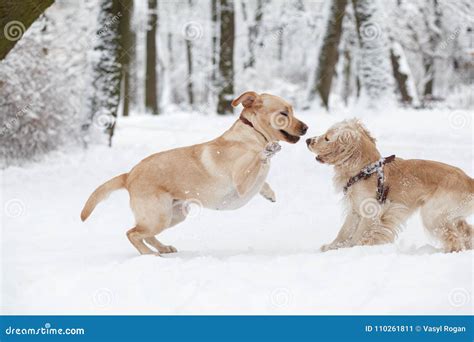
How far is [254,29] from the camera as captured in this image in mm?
26875

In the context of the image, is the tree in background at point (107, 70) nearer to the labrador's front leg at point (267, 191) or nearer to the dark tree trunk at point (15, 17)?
the dark tree trunk at point (15, 17)

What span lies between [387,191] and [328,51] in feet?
43.4

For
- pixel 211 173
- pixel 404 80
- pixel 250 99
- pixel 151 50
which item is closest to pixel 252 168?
pixel 211 173

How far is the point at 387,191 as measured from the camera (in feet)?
17.1

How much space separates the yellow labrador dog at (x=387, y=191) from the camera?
16.3ft

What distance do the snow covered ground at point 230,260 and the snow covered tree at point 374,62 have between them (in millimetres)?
4005

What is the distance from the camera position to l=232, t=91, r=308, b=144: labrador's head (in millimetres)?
5457

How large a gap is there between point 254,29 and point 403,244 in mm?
22505

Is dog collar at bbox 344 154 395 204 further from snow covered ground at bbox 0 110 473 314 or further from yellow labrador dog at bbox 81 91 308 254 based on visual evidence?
yellow labrador dog at bbox 81 91 308 254

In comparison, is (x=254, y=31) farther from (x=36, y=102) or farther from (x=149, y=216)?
(x=149, y=216)

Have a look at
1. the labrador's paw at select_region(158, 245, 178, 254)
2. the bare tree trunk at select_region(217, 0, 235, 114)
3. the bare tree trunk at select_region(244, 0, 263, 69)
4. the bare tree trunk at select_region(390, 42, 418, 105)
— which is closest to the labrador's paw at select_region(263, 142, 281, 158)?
the labrador's paw at select_region(158, 245, 178, 254)

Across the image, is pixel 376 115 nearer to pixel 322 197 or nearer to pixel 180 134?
pixel 180 134
